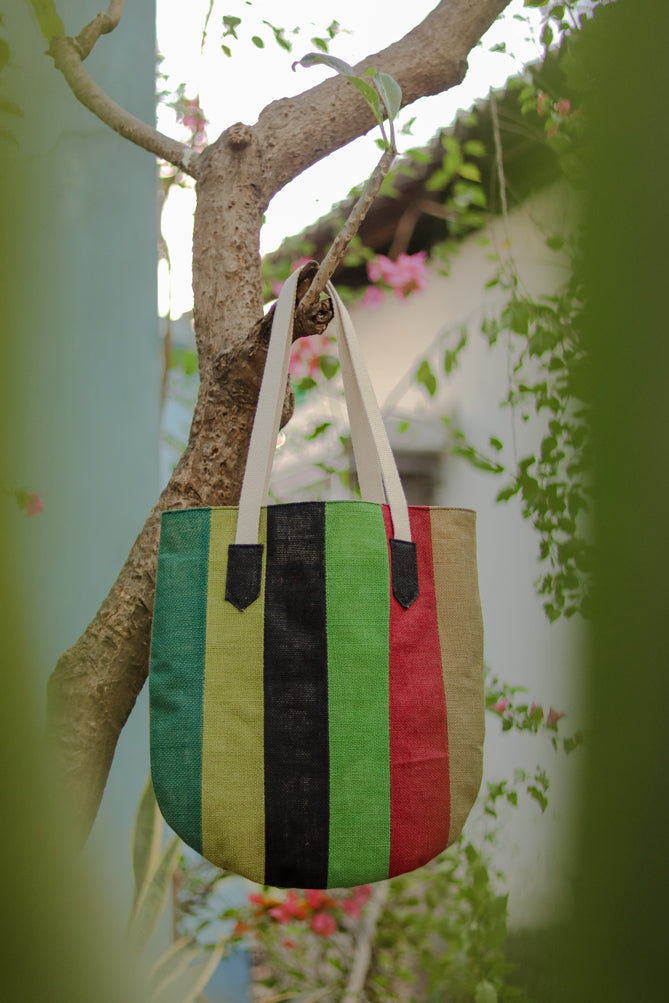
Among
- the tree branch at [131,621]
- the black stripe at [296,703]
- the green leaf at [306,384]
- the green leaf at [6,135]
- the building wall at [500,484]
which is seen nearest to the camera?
the black stripe at [296,703]

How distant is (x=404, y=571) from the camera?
0.89 meters

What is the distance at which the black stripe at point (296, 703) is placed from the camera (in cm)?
81

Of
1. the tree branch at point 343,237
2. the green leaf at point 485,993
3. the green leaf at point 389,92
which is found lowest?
the green leaf at point 485,993

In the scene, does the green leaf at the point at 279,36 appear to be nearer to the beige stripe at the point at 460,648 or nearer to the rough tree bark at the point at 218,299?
the rough tree bark at the point at 218,299

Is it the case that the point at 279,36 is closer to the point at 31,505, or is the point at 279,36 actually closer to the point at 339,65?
the point at 339,65

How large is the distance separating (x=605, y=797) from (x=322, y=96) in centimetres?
120

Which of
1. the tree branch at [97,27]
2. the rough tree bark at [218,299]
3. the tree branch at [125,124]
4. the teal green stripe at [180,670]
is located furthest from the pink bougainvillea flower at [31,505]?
the tree branch at [97,27]

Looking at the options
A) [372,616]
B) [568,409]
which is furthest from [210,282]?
[568,409]

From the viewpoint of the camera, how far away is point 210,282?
1.16 m

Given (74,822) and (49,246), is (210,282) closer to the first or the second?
(49,246)

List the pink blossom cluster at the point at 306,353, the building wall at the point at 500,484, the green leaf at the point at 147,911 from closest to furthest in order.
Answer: the green leaf at the point at 147,911 → the building wall at the point at 500,484 → the pink blossom cluster at the point at 306,353

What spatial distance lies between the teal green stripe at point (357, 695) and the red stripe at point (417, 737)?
1 cm

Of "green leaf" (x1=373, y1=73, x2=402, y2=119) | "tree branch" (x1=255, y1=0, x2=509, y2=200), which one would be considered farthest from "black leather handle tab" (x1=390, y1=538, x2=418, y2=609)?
"tree branch" (x1=255, y1=0, x2=509, y2=200)

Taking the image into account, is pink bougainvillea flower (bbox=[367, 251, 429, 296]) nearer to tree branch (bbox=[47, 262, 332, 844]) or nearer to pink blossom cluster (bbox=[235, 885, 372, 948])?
tree branch (bbox=[47, 262, 332, 844])
